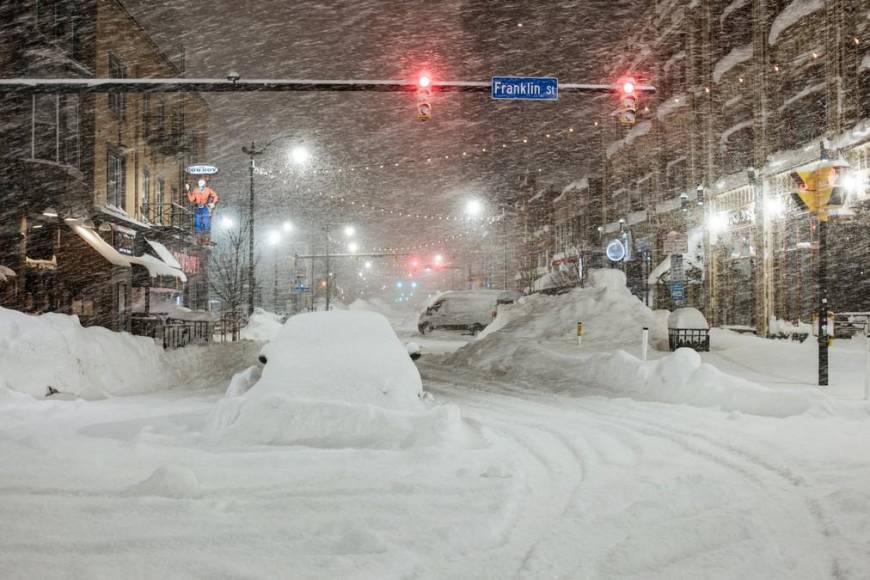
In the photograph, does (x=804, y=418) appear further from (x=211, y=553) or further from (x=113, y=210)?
(x=113, y=210)

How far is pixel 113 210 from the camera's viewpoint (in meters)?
27.7

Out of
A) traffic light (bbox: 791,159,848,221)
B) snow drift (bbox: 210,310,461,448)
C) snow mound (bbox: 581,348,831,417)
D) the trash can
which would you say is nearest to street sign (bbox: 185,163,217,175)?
snow mound (bbox: 581,348,831,417)

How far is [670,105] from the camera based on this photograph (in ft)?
116

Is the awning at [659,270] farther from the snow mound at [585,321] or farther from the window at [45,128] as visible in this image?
the window at [45,128]

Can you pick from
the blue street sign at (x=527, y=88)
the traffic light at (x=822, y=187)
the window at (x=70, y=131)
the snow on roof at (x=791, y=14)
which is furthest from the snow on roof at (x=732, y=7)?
the window at (x=70, y=131)

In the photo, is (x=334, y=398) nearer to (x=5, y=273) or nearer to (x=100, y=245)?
(x=5, y=273)

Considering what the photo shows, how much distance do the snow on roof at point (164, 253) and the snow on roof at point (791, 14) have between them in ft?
88.6

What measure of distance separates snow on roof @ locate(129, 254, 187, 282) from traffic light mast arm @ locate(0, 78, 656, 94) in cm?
1462

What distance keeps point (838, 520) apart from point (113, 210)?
27.9 m

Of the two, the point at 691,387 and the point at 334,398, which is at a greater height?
the point at 334,398

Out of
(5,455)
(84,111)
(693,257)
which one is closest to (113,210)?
(84,111)

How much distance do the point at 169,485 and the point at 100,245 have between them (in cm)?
2110

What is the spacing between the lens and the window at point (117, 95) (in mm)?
28328

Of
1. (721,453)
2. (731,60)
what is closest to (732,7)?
(731,60)
